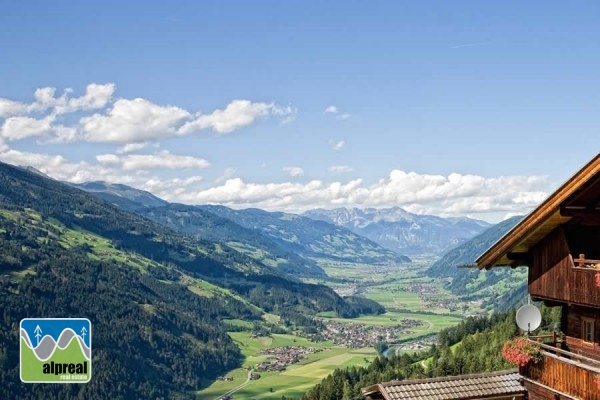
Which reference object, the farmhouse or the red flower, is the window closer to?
the farmhouse

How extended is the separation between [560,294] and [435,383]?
475cm

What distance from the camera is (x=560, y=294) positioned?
58.2 ft

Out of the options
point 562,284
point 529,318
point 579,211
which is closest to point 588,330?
point 529,318

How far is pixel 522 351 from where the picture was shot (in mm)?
18500

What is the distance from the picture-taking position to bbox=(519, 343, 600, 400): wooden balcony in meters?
15.7

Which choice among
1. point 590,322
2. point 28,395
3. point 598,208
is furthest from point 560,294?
point 28,395

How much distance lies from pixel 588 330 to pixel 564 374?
7.24 ft

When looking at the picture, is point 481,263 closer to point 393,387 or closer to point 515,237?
point 515,237

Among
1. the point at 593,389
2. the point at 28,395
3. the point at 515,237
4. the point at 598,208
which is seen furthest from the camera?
the point at 28,395

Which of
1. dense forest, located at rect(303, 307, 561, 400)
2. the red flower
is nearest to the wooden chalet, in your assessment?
the red flower

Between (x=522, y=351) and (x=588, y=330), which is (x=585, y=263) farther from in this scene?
(x=522, y=351)

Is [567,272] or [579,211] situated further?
[579,211]

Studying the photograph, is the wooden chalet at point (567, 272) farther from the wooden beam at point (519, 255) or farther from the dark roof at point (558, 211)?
the wooden beam at point (519, 255)

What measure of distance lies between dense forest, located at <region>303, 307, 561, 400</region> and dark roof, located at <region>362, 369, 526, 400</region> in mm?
64485
